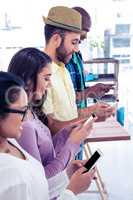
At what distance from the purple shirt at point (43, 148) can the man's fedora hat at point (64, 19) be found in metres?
0.52

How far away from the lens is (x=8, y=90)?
2.35 ft

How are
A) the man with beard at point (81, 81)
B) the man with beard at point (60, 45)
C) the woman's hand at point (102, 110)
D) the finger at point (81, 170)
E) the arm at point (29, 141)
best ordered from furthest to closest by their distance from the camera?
the man with beard at point (81, 81) < the woman's hand at point (102, 110) < the man with beard at point (60, 45) < the finger at point (81, 170) < the arm at point (29, 141)

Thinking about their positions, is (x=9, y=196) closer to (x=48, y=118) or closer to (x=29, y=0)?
(x=48, y=118)

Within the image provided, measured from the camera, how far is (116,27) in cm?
376

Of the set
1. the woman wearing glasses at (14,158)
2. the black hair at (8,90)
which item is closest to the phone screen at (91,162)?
the woman wearing glasses at (14,158)

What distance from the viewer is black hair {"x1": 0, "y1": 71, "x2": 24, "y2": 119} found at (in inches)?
27.8

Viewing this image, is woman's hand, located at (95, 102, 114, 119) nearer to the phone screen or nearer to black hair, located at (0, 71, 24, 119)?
the phone screen

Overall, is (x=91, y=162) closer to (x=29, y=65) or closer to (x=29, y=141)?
(x=29, y=141)

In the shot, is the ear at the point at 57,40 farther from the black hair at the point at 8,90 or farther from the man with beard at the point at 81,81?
the black hair at the point at 8,90

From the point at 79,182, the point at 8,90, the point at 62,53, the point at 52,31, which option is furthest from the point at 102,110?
the point at 8,90

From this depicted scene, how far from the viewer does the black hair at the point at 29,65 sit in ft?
3.30

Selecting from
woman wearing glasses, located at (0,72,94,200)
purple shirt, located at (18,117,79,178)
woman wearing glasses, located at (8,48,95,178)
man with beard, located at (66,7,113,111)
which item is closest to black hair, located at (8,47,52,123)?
woman wearing glasses, located at (8,48,95,178)

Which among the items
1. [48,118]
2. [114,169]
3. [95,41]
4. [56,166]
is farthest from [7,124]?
[95,41]

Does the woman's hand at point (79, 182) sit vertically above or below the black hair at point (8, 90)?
below
